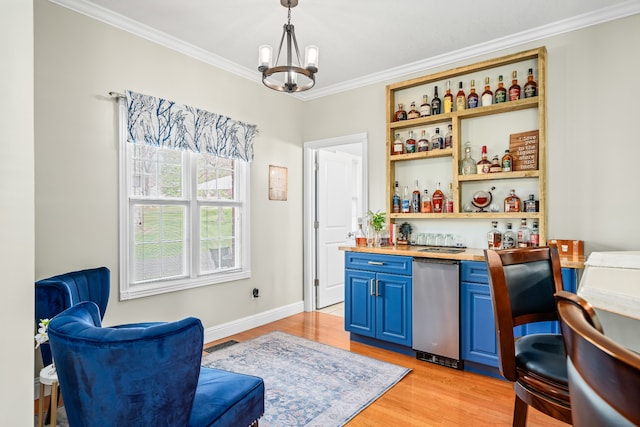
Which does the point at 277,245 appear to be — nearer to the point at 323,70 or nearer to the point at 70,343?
the point at 323,70

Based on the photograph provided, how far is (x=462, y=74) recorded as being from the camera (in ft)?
11.6

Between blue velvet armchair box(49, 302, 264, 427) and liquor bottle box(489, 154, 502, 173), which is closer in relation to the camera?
blue velvet armchair box(49, 302, 264, 427)

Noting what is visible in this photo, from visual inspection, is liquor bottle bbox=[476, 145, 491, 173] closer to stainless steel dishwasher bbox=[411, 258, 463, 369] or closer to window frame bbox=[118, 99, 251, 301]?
stainless steel dishwasher bbox=[411, 258, 463, 369]

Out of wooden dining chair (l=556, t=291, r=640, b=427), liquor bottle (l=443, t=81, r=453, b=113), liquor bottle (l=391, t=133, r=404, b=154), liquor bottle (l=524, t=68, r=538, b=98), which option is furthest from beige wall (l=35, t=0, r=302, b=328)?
wooden dining chair (l=556, t=291, r=640, b=427)

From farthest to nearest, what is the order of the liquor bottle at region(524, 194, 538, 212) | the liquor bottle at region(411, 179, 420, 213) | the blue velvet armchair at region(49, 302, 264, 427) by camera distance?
the liquor bottle at region(411, 179, 420, 213)
the liquor bottle at region(524, 194, 538, 212)
the blue velvet armchair at region(49, 302, 264, 427)

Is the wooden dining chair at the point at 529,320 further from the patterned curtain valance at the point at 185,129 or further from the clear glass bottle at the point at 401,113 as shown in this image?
the patterned curtain valance at the point at 185,129

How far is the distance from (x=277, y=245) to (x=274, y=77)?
6.31 ft

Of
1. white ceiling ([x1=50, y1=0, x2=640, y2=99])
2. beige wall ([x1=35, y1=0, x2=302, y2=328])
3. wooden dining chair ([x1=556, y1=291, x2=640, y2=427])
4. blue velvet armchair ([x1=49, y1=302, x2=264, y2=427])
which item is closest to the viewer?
wooden dining chair ([x1=556, y1=291, x2=640, y2=427])

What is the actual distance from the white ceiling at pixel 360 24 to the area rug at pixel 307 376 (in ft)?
9.26

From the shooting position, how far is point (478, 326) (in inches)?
113

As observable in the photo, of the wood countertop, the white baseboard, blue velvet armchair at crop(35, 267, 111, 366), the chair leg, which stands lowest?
the white baseboard

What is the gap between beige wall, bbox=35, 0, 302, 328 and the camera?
8.39 feet

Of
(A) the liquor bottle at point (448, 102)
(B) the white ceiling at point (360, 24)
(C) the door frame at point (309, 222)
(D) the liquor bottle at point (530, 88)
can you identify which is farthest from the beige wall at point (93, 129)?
(D) the liquor bottle at point (530, 88)

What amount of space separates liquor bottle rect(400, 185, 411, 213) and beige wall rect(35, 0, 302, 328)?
195cm
